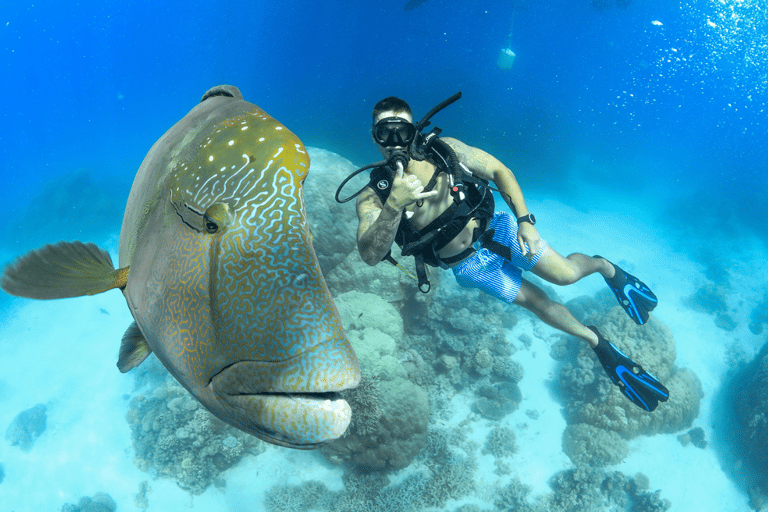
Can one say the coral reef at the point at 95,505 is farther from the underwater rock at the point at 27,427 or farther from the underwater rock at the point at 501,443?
the underwater rock at the point at 501,443

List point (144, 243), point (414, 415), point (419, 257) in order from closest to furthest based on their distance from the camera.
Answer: point (144, 243)
point (419, 257)
point (414, 415)

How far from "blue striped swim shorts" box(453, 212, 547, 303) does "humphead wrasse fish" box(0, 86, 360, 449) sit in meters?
3.42

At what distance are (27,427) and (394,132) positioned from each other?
12.4 metres

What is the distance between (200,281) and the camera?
0.79 metres

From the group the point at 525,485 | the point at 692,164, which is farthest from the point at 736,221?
the point at 525,485

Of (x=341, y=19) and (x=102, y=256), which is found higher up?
(x=341, y=19)

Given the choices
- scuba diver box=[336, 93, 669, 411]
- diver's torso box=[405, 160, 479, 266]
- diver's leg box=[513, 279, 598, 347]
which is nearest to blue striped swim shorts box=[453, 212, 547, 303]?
scuba diver box=[336, 93, 669, 411]

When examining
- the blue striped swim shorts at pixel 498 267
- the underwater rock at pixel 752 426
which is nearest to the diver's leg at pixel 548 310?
the blue striped swim shorts at pixel 498 267

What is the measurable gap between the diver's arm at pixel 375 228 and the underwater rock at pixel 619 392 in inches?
254

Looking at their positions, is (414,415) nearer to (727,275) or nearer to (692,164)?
(727,275)

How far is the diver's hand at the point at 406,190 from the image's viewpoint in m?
2.11

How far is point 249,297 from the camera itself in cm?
76

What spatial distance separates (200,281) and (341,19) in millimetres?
38659

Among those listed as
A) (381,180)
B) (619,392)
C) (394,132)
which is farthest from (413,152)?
(619,392)
